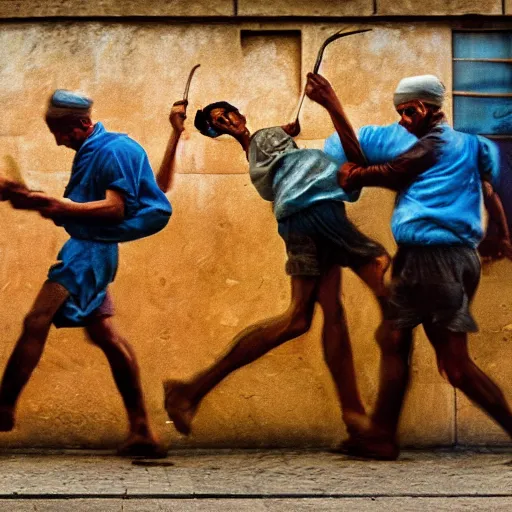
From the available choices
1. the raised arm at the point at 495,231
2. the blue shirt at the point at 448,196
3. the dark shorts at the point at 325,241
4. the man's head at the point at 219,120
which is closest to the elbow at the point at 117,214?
the man's head at the point at 219,120

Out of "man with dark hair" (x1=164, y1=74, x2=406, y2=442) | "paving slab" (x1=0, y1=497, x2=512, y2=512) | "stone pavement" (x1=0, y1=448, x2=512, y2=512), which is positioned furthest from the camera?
"man with dark hair" (x1=164, y1=74, x2=406, y2=442)

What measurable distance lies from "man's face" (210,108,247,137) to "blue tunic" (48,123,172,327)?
58 cm

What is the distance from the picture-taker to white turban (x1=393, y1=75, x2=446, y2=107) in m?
6.96

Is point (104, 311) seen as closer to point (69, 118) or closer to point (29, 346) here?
point (29, 346)

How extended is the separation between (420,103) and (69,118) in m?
2.52

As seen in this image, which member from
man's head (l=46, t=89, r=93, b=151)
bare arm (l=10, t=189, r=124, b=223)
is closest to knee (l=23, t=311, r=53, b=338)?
bare arm (l=10, t=189, r=124, b=223)

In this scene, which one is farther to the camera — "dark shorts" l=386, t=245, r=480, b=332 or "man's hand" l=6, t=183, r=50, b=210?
"man's hand" l=6, t=183, r=50, b=210

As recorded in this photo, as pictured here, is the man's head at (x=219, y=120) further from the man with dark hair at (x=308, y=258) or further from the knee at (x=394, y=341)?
the knee at (x=394, y=341)

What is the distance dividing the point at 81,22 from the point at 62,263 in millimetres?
1770

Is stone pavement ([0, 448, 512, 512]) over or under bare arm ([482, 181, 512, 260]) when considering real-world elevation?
under

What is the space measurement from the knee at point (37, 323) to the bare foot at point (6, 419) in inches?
22.7

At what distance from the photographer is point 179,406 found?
22.9 feet

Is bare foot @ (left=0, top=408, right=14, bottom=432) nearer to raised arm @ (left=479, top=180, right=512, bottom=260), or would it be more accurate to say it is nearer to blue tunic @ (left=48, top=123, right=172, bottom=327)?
blue tunic @ (left=48, top=123, right=172, bottom=327)

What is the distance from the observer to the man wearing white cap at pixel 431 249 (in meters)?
6.85
